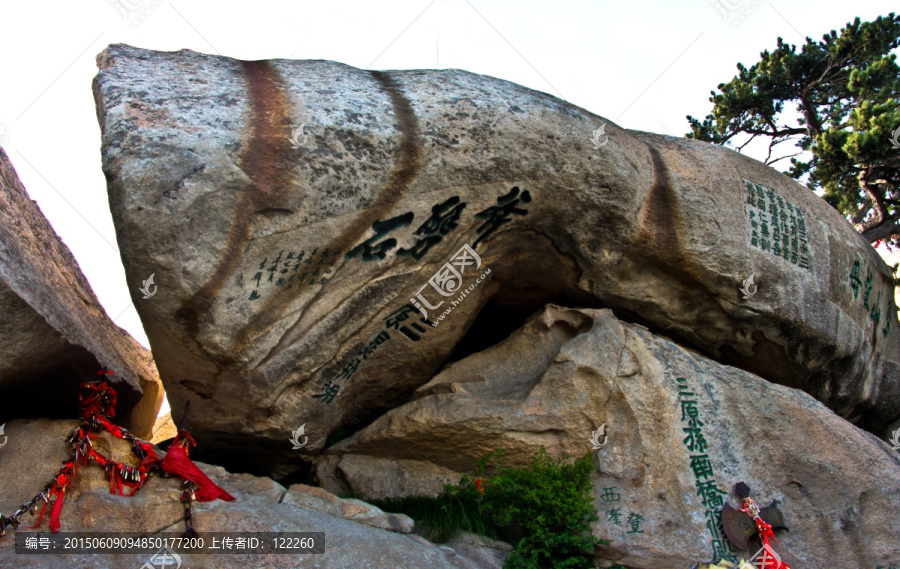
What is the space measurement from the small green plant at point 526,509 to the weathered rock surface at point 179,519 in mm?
208

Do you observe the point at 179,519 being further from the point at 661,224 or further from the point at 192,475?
the point at 661,224

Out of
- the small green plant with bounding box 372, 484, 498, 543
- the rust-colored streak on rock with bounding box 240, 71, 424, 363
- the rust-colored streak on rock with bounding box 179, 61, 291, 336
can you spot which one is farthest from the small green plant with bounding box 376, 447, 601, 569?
the rust-colored streak on rock with bounding box 179, 61, 291, 336

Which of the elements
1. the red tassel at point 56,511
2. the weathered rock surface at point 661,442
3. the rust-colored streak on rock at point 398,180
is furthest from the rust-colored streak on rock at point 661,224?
the red tassel at point 56,511

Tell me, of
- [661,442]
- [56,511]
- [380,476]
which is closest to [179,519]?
[56,511]

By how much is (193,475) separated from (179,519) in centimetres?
33

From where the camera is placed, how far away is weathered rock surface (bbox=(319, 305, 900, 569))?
5090 millimetres

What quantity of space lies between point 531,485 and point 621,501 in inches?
26.5

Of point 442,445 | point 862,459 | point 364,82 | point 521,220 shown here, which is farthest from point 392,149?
point 862,459

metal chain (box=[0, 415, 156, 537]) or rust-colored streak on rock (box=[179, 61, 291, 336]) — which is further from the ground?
rust-colored streak on rock (box=[179, 61, 291, 336])

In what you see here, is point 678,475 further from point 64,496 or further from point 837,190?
point 837,190

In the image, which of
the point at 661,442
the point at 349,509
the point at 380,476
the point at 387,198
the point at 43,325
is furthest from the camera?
the point at 380,476

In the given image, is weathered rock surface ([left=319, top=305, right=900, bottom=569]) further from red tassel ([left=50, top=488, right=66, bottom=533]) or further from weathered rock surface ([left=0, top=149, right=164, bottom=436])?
red tassel ([left=50, top=488, right=66, bottom=533])

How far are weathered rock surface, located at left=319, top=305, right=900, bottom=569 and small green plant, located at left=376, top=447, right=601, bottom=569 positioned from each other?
172 mm

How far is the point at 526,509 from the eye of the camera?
5070mm
